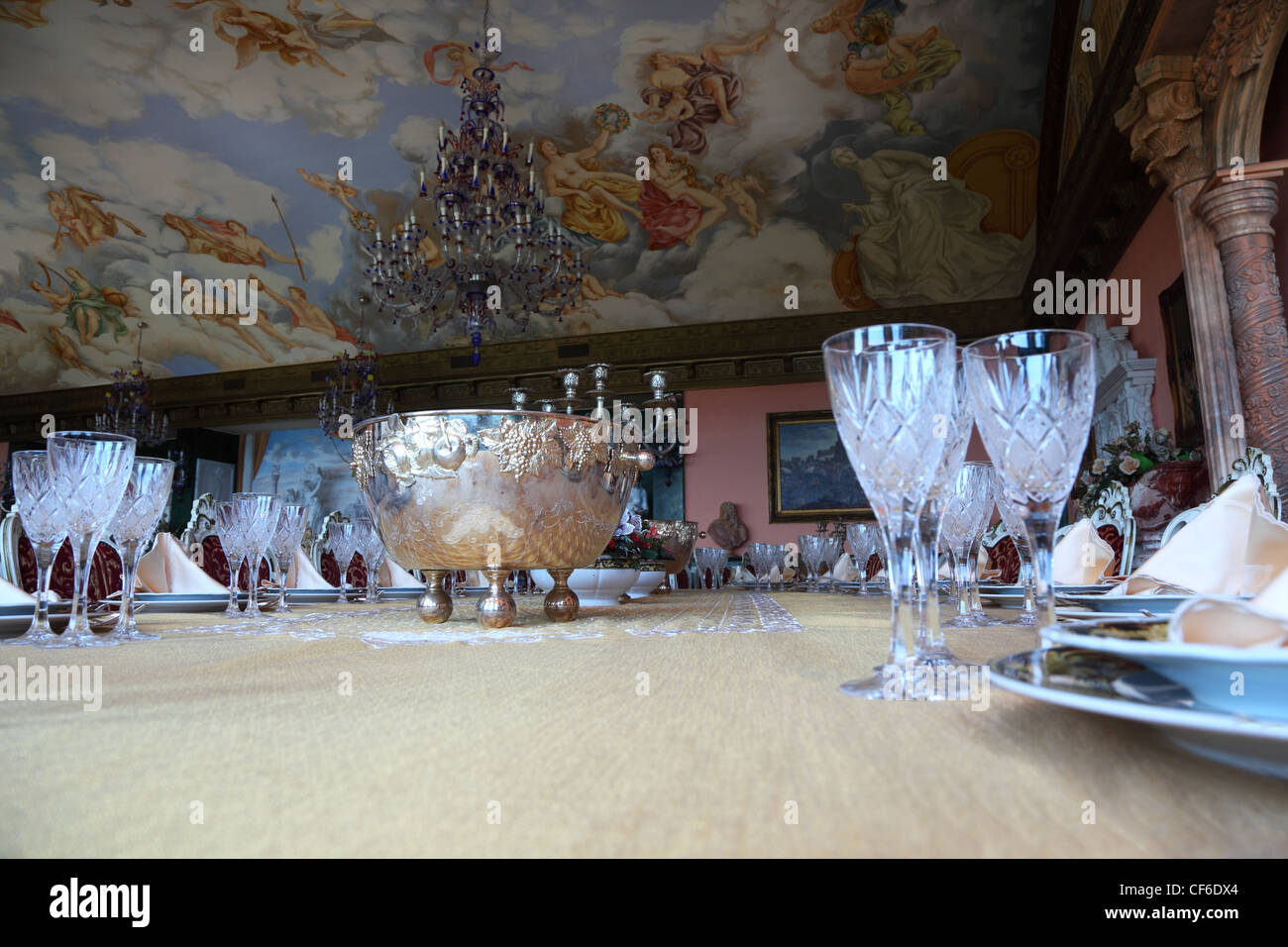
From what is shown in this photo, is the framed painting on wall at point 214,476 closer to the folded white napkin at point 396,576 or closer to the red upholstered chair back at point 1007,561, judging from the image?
the folded white napkin at point 396,576

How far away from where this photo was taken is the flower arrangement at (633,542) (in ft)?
5.98

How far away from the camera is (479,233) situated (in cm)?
457

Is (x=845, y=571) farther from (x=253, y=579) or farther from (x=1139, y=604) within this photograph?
(x=1139, y=604)

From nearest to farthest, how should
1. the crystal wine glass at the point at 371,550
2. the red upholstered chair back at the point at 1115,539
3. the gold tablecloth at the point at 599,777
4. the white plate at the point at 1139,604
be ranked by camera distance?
the gold tablecloth at the point at 599,777
the white plate at the point at 1139,604
the crystal wine glass at the point at 371,550
the red upholstered chair back at the point at 1115,539

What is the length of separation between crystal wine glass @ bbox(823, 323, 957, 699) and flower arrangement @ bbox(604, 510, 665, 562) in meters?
1.31

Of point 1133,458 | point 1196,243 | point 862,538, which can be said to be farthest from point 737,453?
point 862,538

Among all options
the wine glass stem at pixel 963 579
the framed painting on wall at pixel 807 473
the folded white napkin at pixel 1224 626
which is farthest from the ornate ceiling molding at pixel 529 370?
the folded white napkin at pixel 1224 626

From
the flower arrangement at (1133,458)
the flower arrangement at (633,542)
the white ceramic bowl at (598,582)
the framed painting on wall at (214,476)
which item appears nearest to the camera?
the white ceramic bowl at (598,582)

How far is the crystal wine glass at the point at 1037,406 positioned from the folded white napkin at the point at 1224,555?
53cm
